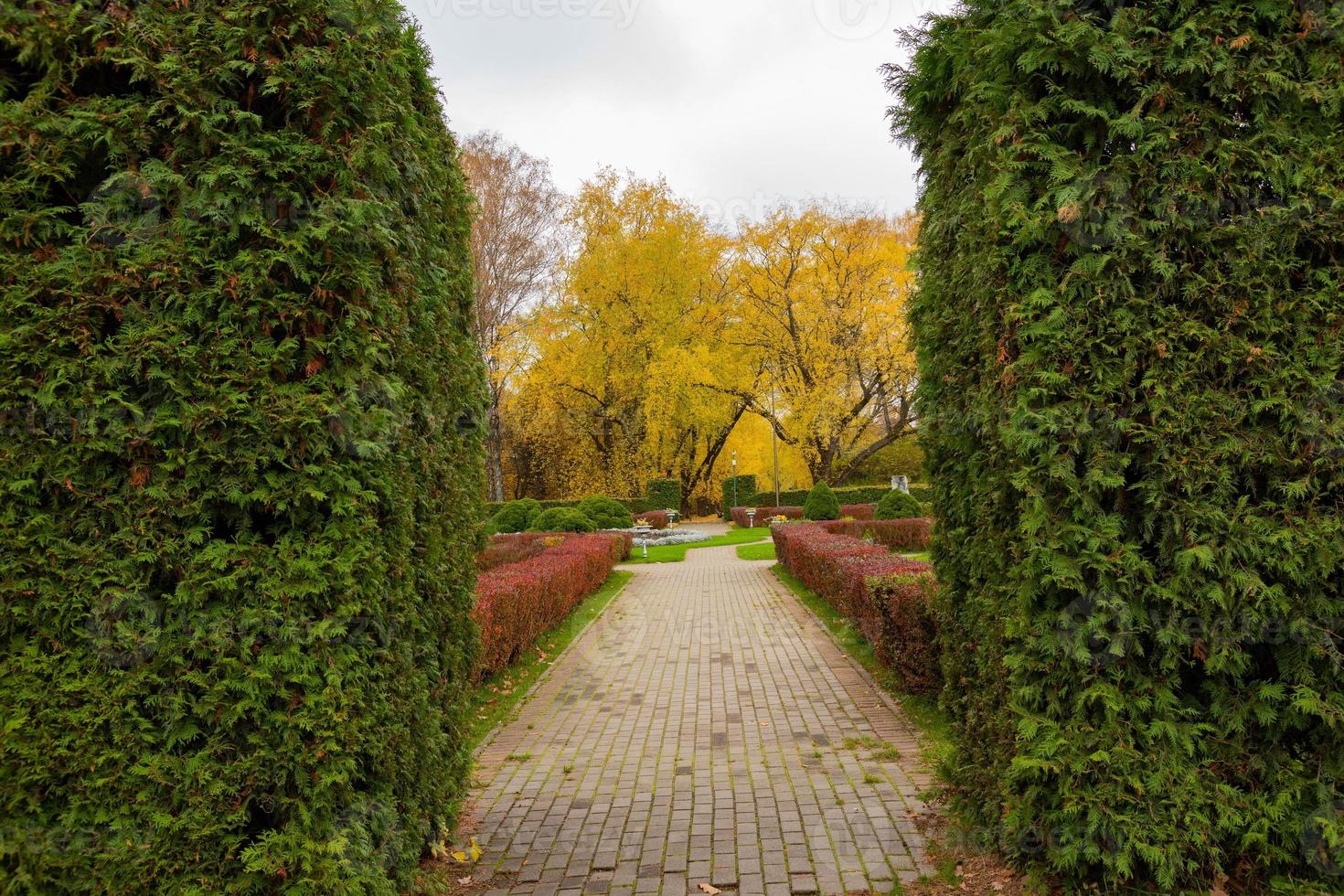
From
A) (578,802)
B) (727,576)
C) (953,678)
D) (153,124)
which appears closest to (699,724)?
(578,802)

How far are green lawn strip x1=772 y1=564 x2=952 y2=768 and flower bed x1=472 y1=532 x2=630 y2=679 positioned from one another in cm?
314

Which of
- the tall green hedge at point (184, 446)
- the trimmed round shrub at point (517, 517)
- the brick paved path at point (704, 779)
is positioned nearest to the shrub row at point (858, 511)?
the trimmed round shrub at point (517, 517)

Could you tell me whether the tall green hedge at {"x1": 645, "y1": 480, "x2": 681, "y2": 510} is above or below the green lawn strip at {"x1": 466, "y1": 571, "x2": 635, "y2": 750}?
above

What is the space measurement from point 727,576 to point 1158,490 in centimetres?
1321

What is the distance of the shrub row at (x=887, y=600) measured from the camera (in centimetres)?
593

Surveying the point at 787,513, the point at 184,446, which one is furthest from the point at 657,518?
the point at 184,446

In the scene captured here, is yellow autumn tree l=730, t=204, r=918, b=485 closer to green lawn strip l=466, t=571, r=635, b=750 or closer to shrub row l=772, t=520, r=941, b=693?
shrub row l=772, t=520, r=941, b=693

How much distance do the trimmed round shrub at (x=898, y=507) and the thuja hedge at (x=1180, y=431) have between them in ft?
53.3

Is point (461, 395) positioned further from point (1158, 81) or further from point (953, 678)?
point (1158, 81)

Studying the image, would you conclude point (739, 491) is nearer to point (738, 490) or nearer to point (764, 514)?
point (738, 490)

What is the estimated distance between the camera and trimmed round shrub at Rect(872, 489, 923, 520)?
18.9 meters

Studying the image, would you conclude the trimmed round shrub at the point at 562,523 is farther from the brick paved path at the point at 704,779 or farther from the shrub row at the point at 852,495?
the brick paved path at the point at 704,779

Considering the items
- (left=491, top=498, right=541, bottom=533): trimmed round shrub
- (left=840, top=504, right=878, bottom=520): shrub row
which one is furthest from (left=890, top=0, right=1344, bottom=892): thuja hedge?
(left=491, top=498, right=541, bottom=533): trimmed round shrub

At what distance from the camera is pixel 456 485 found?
382 cm
